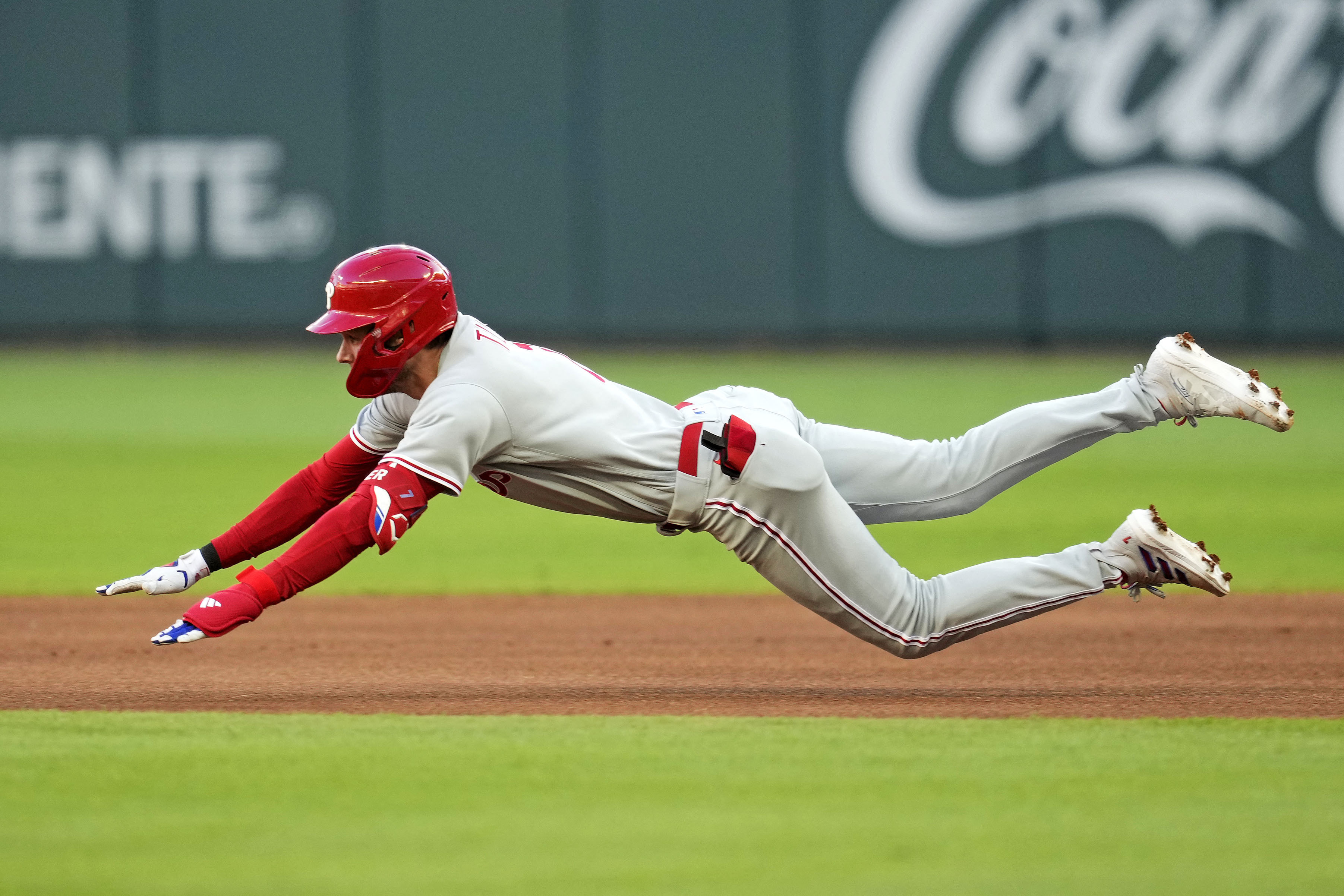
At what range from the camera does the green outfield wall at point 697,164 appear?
17797mm

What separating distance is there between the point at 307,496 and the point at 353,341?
72 cm

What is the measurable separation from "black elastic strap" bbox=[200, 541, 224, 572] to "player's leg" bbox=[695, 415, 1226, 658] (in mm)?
1462

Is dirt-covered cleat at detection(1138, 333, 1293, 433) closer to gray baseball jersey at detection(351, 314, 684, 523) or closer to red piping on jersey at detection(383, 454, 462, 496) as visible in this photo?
gray baseball jersey at detection(351, 314, 684, 523)

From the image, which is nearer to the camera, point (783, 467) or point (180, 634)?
point (180, 634)

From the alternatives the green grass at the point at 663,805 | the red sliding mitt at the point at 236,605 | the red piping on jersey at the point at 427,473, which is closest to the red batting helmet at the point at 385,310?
the red piping on jersey at the point at 427,473

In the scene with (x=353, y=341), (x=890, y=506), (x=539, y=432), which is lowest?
(x=890, y=506)

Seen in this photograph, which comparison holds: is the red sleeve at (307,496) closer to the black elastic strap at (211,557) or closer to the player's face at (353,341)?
the black elastic strap at (211,557)

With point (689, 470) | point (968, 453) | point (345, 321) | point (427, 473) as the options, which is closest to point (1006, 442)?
point (968, 453)

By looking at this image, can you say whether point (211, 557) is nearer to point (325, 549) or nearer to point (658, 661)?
point (325, 549)

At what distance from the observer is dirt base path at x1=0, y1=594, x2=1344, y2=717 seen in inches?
208

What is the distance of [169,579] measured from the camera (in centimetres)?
487

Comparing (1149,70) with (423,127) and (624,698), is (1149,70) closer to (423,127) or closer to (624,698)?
(423,127)

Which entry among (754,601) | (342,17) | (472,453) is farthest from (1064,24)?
(472,453)

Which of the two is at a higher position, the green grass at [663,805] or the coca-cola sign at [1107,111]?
the coca-cola sign at [1107,111]
